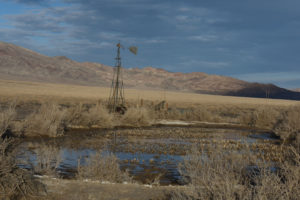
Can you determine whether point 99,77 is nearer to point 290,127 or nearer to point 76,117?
point 76,117

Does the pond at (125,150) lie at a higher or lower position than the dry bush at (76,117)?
lower

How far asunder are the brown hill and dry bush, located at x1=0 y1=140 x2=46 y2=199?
113 meters

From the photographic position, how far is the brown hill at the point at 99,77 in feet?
438

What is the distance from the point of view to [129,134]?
20.4 metres

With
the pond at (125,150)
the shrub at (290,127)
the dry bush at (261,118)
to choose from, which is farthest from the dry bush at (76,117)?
the dry bush at (261,118)

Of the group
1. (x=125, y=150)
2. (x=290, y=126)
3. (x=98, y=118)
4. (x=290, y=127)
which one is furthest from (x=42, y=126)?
(x=290, y=126)

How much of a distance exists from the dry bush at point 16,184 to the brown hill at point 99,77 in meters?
Answer: 113

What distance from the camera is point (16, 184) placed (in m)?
7.38

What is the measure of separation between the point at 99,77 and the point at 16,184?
6030 inches

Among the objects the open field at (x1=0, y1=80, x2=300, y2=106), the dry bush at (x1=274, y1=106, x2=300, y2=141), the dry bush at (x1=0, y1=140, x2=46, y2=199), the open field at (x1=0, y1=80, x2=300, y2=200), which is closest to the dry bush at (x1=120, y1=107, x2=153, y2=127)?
the open field at (x1=0, y1=80, x2=300, y2=200)

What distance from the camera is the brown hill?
134 m

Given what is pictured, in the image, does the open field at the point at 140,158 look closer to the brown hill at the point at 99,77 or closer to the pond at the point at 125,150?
the pond at the point at 125,150

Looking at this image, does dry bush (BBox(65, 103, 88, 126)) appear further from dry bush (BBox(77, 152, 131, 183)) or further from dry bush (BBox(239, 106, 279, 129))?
dry bush (BBox(77, 152, 131, 183))

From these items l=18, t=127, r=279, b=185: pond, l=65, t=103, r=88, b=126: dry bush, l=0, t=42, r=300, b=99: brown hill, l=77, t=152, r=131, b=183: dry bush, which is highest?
l=0, t=42, r=300, b=99: brown hill
